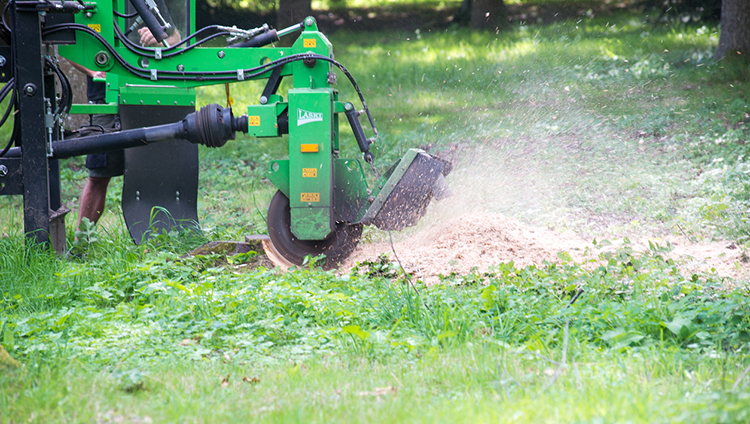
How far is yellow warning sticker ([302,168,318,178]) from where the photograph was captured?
4.32m

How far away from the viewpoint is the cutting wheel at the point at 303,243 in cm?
455

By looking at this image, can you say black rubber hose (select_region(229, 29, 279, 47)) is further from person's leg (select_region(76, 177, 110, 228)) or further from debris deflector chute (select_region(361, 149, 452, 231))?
person's leg (select_region(76, 177, 110, 228))

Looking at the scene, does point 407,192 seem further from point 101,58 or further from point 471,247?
point 101,58

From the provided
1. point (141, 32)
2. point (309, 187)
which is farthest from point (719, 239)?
point (141, 32)

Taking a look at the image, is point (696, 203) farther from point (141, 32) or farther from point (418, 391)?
point (141, 32)

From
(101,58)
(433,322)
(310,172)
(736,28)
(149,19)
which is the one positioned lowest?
(433,322)

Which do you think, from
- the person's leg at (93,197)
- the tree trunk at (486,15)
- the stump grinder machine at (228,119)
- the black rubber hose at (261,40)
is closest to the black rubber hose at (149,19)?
the stump grinder machine at (228,119)

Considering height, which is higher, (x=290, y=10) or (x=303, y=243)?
(x=290, y=10)

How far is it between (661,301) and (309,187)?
7.42 feet

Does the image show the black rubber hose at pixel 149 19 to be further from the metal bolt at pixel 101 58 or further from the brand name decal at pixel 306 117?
the brand name decal at pixel 306 117

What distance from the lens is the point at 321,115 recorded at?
4301 millimetres

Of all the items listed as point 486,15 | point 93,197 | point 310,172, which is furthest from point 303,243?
point 486,15

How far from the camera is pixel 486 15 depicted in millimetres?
13789

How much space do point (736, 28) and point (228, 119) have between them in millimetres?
8272
